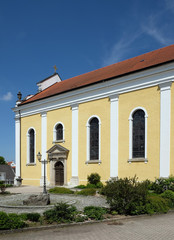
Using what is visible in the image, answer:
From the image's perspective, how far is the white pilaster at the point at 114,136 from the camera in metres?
19.5

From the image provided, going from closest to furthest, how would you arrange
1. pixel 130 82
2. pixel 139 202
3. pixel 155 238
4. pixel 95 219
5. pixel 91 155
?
pixel 155 238 < pixel 95 219 < pixel 139 202 < pixel 130 82 < pixel 91 155

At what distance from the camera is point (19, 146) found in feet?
95.1

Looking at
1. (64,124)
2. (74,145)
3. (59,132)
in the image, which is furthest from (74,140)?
(59,132)

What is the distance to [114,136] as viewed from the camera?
19734 millimetres

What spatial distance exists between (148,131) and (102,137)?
4.29 metres

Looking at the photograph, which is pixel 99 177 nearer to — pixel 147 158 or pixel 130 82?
pixel 147 158

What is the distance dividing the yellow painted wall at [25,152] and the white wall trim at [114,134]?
9.75 metres

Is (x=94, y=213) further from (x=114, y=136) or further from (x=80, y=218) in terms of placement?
(x=114, y=136)

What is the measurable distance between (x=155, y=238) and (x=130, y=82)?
13548 mm

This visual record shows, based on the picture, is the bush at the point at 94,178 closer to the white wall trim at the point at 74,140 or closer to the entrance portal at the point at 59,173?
the white wall trim at the point at 74,140

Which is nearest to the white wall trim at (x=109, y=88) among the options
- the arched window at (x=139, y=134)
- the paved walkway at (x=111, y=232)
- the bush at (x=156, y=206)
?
the arched window at (x=139, y=134)

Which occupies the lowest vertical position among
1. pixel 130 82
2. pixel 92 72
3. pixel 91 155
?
pixel 91 155

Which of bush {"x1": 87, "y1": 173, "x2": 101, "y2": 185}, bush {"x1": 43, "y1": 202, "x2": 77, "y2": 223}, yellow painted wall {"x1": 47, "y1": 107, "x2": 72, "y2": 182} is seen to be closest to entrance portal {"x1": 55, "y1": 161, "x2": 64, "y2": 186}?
yellow painted wall {"x1": 47, "y1": 107, "x2": 72, "y2": 182}

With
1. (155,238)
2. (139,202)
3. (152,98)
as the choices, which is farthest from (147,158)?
(155,238)
